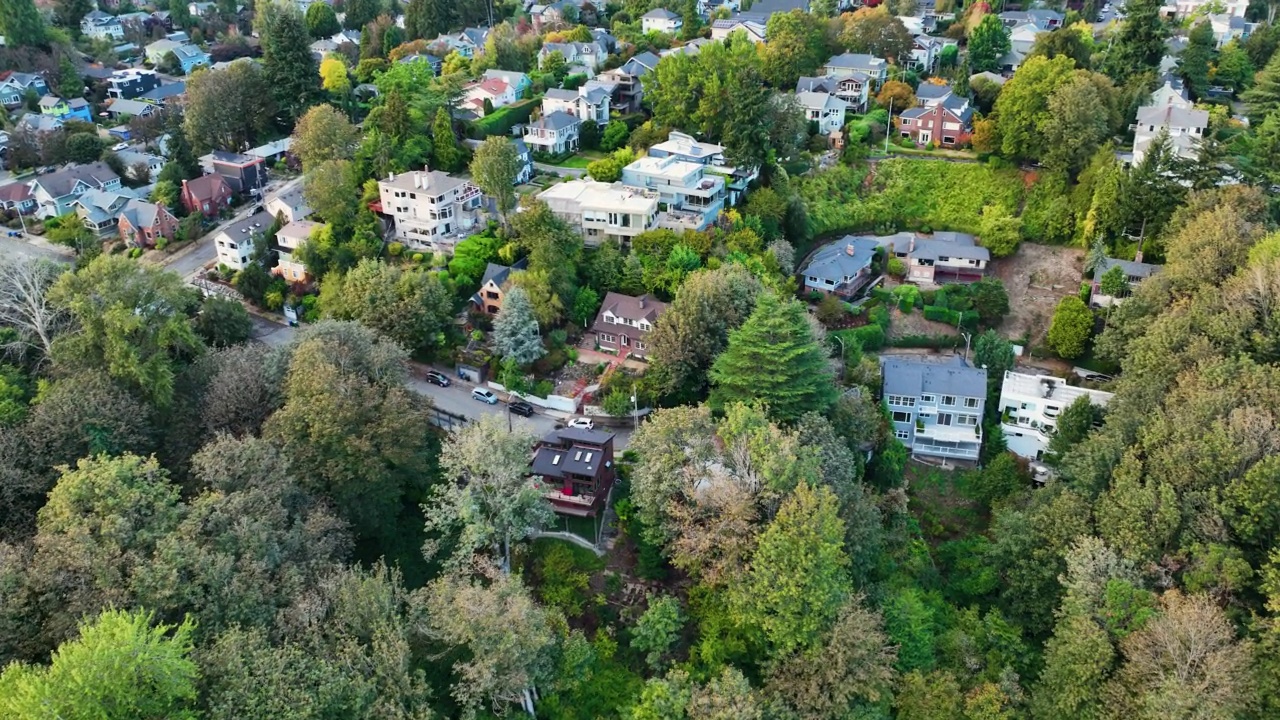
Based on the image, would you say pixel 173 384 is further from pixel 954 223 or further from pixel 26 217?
pixel 954 223

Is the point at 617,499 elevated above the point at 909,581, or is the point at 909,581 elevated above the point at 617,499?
the point at 617,499

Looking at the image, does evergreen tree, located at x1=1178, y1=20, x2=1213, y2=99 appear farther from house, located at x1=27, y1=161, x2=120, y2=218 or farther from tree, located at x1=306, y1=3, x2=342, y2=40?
tree, located at x1=306, y1=3, x2=342, y2=40

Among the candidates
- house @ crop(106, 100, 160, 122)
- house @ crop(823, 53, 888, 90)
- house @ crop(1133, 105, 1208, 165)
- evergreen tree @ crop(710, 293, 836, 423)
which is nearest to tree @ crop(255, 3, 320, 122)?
house @ crop(106, 100, 160, 122)

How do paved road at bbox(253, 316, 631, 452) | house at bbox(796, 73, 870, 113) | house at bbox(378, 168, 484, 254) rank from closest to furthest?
paved road at bbox(253, 316, 631, 452), house at bbox(378, 168, 484, 254), house at bbox(796, 73, 870, 113)

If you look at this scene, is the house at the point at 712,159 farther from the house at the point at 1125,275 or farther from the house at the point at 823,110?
the house at the point at 1125,275

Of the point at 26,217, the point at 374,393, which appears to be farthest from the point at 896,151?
the point at 26,217
